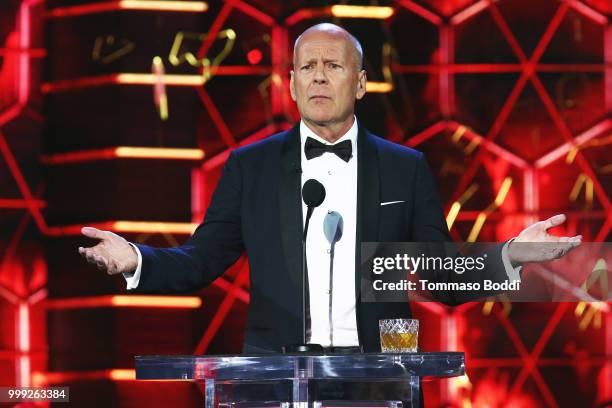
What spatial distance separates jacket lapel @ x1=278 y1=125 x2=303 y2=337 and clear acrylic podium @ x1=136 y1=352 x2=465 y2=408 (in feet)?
1.86

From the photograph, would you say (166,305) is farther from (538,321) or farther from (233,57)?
(538,321)

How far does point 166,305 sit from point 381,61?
125cm

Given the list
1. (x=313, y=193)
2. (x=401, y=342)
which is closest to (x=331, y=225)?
(x=313, y=193)

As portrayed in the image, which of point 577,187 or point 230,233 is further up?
point 577,187

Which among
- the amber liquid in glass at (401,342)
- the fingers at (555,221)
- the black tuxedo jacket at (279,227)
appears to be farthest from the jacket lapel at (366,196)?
the fingers at (555,221)

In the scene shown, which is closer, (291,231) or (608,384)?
(291,231)

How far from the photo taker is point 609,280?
171 inches

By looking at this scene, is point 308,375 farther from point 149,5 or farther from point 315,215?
point 149,5

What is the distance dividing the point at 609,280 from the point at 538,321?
0.34 m

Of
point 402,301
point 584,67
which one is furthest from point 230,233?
point 584,67

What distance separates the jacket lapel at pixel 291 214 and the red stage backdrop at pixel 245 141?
4.80 ft

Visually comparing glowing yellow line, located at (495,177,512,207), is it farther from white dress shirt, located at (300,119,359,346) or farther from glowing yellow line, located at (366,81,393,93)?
white dress shirt, located at (300,119,359,346)

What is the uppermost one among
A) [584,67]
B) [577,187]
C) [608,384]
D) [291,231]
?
[584,67]

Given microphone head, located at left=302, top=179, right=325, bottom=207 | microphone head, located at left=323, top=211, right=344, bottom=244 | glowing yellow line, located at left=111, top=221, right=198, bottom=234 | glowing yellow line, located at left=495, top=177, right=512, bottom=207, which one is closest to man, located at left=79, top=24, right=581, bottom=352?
microphone head, located at left=323, top=211, right=344, bottom=244
